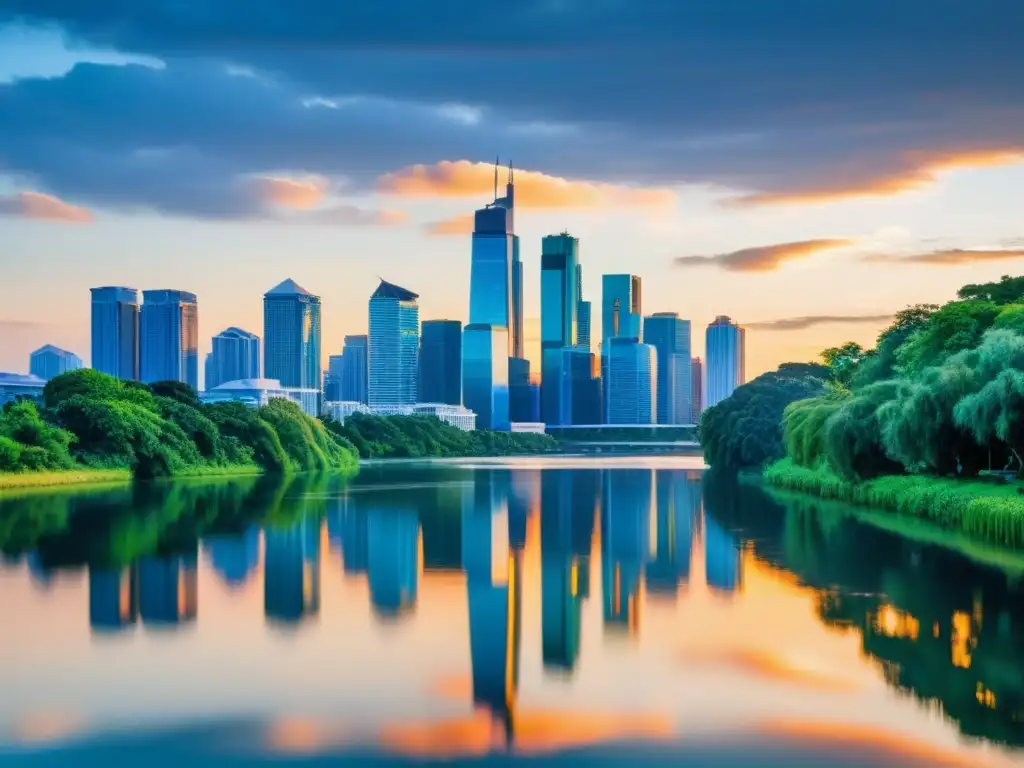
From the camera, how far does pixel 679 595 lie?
23.6 meters

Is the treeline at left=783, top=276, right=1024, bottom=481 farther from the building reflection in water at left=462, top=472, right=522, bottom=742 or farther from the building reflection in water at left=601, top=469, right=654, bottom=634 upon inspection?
the building reflection in water at left=462, top=472, right=522, bottom=742

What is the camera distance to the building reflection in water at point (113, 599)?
19641mm

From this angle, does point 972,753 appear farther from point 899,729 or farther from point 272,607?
point 272,607

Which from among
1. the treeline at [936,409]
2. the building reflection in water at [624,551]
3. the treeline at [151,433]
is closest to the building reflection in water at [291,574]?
the building reflection in water at [624,551]

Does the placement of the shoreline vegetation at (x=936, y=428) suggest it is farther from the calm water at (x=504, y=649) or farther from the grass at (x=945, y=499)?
the calm water at (x=504, y=649)

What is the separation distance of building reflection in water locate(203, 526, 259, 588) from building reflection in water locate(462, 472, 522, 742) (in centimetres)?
418

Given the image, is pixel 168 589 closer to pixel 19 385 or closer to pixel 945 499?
pixel 945 499

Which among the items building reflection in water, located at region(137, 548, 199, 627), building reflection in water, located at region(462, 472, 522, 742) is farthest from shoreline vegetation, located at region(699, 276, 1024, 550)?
building reflection in water, located at region(137, 548, 199, 627)

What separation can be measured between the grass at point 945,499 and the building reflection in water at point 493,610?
1041cm

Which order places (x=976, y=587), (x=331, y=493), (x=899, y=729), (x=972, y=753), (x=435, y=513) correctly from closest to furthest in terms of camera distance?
(x=972, y=753), (x=899, y=729), (x=976, y=587), (x=435, y=513), (x=331, y=493)

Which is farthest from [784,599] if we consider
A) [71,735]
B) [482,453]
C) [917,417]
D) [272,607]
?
[482,453]

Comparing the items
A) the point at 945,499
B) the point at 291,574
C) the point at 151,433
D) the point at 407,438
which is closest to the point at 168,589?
the point at 291,574

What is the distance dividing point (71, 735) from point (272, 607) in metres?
8.91

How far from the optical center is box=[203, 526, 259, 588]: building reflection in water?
2552 cm
